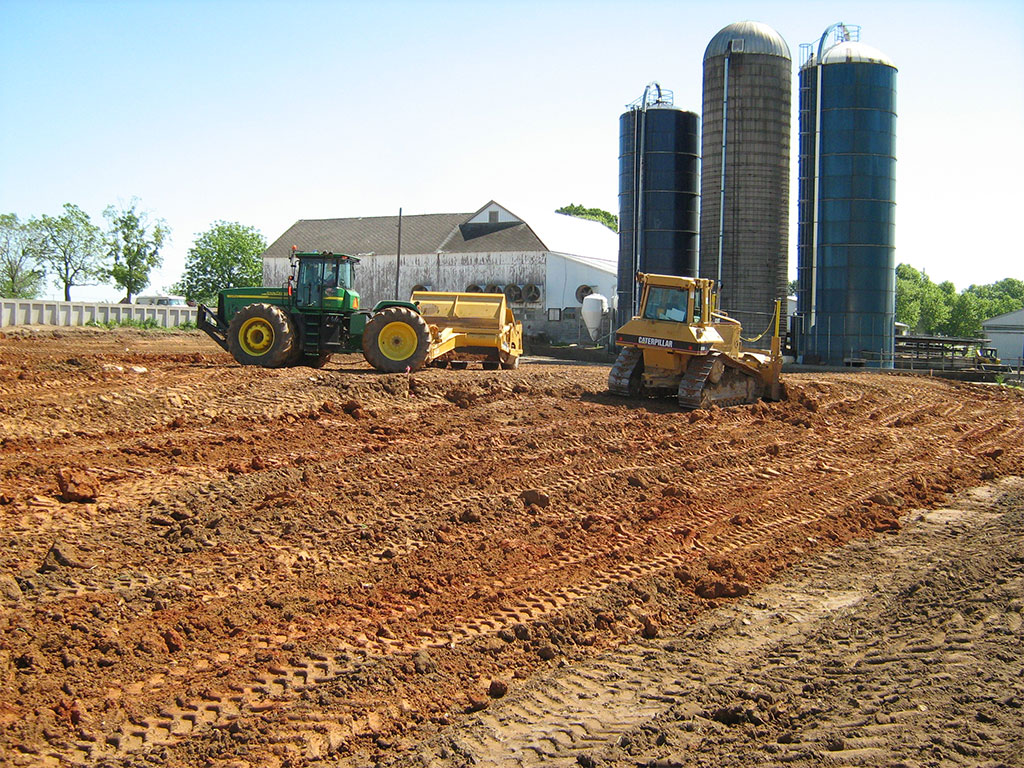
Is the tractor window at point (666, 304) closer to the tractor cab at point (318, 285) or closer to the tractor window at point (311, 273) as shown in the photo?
the tractor cab at point (318, 285)

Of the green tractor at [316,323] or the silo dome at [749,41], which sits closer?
the green tractor at [316,323]

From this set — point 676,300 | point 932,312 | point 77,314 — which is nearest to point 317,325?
point 676,300

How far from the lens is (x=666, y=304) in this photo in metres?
16.2

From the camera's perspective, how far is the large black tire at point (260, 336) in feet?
54.2

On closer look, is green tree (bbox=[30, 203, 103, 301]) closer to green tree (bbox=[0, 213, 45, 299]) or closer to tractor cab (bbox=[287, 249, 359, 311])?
green tree (bbox=[0, 213, 45, 299])

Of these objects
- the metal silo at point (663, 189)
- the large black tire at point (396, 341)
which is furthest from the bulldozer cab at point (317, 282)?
the metal silo at point (663, 189)

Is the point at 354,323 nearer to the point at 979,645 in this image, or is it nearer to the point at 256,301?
the point at 256,301

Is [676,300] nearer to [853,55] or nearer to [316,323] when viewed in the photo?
[316,323]

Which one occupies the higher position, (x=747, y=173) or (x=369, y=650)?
(x=747, y=173)

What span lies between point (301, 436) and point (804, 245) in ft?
74.2

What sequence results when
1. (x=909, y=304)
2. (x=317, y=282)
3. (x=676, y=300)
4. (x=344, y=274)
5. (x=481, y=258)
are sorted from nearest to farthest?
(x=676, y=300) < (x=317, y=282) < (x=344, y=274) < (x=481, y=258) < (x=909, y=304)

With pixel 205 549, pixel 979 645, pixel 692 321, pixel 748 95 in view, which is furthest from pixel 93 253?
pixel 979 645

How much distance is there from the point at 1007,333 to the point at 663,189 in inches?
1732

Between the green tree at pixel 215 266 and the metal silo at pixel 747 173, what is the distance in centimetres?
3727
